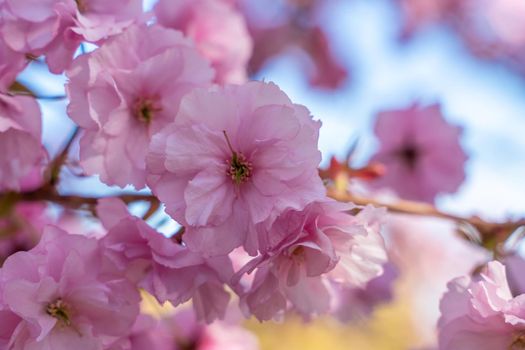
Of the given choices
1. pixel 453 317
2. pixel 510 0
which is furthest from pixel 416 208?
pixel 510 0

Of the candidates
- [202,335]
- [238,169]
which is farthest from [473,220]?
[202,335]

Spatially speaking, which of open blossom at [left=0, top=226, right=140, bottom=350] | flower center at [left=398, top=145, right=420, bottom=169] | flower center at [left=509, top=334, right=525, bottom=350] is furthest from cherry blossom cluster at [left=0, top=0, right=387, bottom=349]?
flower center at [left=398, top=145, right=420, bottom=169]

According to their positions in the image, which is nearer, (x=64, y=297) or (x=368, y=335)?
(x=64, y=297)

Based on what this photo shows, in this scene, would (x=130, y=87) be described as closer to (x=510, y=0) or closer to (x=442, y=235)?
(x=442, y=235)

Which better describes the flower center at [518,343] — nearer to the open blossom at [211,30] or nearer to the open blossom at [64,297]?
the open blossom at [64,297]

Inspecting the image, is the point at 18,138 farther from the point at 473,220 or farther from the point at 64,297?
the point at 473,220

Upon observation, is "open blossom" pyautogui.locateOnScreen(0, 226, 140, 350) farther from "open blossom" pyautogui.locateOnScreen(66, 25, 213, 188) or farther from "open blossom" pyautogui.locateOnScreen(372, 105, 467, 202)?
"open blossom" pyautogui.locateOnScreen(372, 105, 467, 202)

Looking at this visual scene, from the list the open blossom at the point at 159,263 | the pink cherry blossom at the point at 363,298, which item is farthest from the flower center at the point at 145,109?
the pink cherry blossom at the point at 363,298
